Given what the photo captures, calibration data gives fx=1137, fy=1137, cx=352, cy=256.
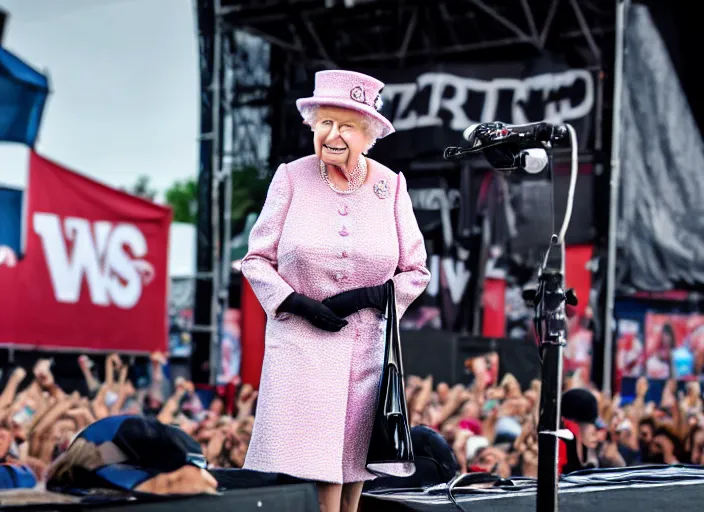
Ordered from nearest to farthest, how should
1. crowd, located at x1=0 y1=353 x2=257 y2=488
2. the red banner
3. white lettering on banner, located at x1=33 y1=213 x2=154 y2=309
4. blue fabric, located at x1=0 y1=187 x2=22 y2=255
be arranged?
crowd, located at x1=0 y1=353 x2=257 y2=488, blue fabric, located at x1=0 y1=187 x2=22 y2=255, the red banner, white lettering on banner, located at x1=33 y1=213 x2=154 y2=309

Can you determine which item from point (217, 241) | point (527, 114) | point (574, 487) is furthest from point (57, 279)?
point (574, 487)

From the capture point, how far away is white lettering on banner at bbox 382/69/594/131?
10.9 m

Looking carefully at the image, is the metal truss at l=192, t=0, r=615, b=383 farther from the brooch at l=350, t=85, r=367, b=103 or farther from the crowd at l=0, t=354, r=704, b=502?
the brooch at l=350, t=85, r=367, b=103

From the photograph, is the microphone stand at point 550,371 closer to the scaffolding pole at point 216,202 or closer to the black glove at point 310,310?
the black glove at point 310,310

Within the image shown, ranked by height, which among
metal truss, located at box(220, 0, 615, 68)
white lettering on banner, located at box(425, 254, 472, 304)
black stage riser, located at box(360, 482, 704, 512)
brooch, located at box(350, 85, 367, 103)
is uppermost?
metal truss, located at box(220, 0, 615, 68)

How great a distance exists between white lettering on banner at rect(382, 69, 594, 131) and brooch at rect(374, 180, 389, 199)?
7744 mm

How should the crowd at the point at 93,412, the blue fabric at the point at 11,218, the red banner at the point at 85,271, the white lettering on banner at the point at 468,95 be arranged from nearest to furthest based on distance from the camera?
the crowd at the point at 93,412
the blue fabric at the point at 11,218
the red banner at the point at 85,271
the white lettering on banner at the point at 468,95

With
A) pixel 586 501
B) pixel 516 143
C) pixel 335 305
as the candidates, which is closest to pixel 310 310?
pixel 335 305

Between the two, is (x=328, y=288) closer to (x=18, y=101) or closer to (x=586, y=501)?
(x=586, y=501)

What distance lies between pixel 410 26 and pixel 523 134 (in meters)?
9.50

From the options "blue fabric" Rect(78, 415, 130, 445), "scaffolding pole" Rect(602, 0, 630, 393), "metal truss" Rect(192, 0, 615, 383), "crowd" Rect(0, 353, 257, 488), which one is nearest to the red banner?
"crowd" Rect(0, 353, 257, 488)

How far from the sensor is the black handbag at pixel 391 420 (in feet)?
10.1

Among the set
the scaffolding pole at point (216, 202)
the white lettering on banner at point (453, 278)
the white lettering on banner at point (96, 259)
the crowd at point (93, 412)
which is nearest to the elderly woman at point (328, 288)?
the crowd at point (93, 412)

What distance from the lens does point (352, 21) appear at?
12500 mm
